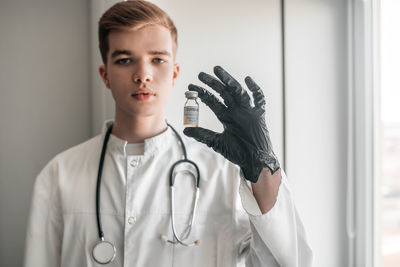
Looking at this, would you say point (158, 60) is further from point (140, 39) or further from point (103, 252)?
point (103, 252)

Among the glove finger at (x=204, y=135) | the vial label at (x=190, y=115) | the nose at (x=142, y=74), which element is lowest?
the glove finger at (x=204, y=135)

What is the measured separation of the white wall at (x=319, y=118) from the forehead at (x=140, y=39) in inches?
23.0

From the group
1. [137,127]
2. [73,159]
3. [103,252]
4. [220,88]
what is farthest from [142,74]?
[103,252]

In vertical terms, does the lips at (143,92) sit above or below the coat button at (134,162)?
above

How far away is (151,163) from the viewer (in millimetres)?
1167

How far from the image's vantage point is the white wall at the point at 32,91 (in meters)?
1.66

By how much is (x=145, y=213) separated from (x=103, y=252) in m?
0.16

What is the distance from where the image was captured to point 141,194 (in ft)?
3.74

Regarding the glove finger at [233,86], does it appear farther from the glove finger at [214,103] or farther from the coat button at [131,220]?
the coat button at [131,220]

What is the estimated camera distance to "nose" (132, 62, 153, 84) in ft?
3.61

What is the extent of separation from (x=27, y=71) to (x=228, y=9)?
0.94m

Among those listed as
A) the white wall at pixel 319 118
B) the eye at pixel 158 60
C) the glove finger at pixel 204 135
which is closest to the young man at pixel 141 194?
the eye at pixel 158 60

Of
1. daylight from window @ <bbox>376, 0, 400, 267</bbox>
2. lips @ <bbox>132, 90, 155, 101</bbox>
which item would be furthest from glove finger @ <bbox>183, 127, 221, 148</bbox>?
daylight from window @ <bbox>376, 0, 400, 267</bbox>

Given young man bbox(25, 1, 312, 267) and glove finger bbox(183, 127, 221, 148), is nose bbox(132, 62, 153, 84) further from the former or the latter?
glove finger bbox(183, 127, 221, 148)
